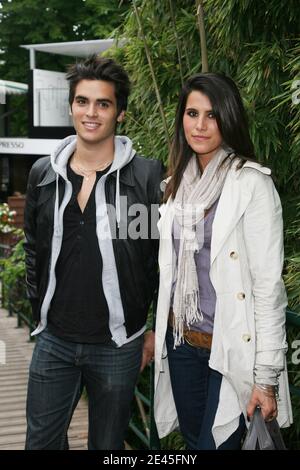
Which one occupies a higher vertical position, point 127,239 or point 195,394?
point 127,239

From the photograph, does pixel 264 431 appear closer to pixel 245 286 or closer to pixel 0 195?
pixel 245 286

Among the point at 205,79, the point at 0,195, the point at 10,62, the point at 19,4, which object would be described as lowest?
the point at 0,195

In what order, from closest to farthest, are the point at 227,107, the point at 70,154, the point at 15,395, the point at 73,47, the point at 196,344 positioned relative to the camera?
the point at 227,107 < the point at 196,344 < the point at 70,154 < the point at 15,395 < the point at 73,47

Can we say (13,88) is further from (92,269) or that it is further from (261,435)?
(261,435)

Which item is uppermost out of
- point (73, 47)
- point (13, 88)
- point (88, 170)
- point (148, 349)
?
point (73, 47)

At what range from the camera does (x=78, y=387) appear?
2.03 metres

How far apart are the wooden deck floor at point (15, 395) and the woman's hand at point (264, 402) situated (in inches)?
72.6

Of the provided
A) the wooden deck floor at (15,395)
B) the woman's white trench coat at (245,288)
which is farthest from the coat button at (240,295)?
the wooden deck floor at (15,395)

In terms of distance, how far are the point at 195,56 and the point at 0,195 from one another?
55.9 feet

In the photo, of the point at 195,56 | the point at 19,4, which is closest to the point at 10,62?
the point at 19,4

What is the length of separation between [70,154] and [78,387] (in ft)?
2.53

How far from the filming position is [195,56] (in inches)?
138

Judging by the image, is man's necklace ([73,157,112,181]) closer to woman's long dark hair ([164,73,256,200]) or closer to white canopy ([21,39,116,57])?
woman's long dark hair ([164,73,256,200])

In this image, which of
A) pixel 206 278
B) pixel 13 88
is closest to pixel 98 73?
pixel 206 278
